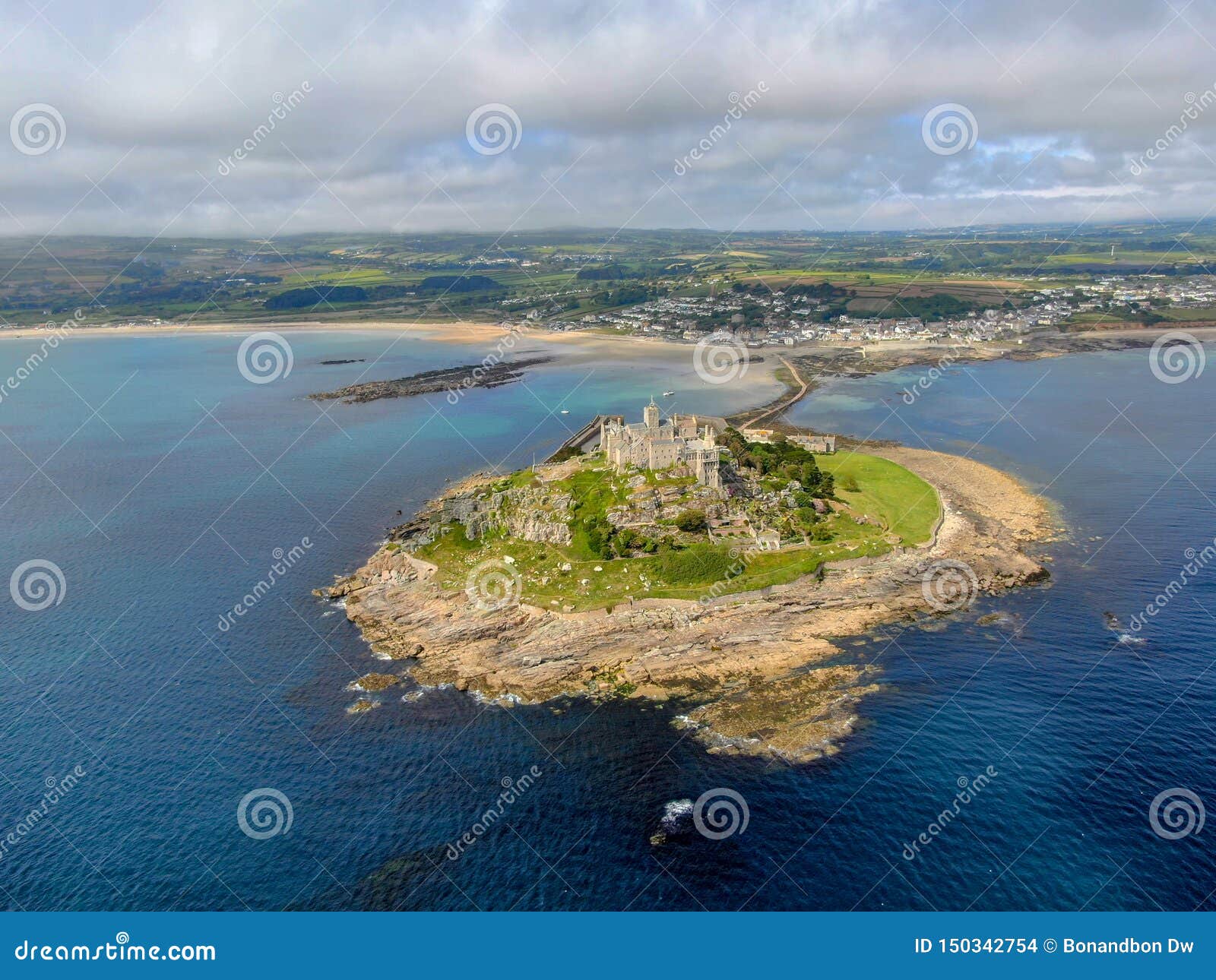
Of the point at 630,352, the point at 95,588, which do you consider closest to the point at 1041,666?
the point at 95,588

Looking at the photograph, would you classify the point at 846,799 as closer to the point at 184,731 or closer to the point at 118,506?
the point at 184,731

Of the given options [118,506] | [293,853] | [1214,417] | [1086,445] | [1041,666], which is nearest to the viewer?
[293,853]

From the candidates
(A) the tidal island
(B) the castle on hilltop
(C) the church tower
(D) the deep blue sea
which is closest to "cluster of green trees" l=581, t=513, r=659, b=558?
Result: (A) the tidal island

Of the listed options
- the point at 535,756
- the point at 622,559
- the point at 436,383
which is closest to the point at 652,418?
the point at 622,559

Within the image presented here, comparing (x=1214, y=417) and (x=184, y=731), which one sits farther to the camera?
(x=1214, y=417)

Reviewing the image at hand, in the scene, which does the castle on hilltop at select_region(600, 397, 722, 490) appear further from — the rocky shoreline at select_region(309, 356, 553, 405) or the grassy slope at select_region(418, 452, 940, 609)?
the rocky shoreline at select_region(309, 356, 553, 405)

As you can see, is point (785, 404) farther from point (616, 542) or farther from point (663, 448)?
point (616, 542)
